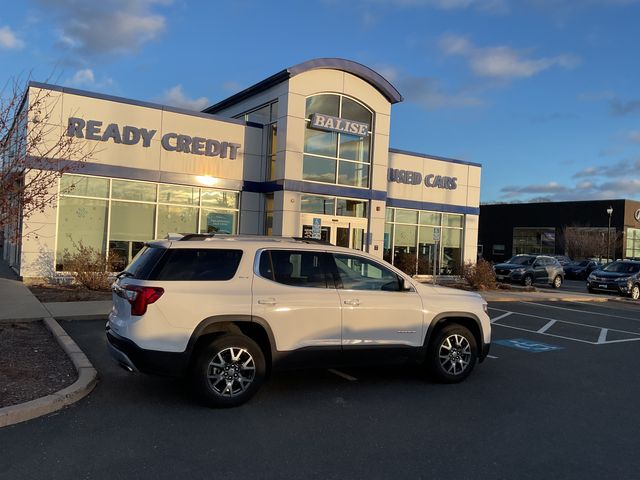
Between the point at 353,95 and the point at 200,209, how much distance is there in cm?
707

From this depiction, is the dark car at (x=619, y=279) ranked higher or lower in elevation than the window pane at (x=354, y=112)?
lower

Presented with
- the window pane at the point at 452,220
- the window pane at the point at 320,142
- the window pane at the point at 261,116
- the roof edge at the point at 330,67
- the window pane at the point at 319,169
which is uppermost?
the roof edge at the point at 330,67

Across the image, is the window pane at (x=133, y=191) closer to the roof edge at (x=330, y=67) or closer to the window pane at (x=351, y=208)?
the roof edge at (x=330, y=67)

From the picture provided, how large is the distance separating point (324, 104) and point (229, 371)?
15.5 m

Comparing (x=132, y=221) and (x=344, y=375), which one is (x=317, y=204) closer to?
(x=132, y=221)

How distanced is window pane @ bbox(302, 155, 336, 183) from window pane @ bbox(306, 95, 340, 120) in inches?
63.6

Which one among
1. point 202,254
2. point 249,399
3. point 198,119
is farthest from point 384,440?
point 198,119

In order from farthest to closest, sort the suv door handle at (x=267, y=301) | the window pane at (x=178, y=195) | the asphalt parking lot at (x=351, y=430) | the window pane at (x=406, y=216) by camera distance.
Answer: the window pane at (x=406, y=216), the window pane at (x=178, y=195), the suv door handle at (x=267, y=301), the asphalt parking lot at (x=351, y=430)

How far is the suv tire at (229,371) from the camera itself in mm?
5512

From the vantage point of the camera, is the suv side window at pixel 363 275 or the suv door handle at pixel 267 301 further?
the suv side window at pixel 363 275

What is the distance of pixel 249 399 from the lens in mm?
5770

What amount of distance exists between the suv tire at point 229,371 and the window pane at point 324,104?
14654 mm

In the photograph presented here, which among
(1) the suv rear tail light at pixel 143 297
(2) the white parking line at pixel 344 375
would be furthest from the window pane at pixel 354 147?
(1) the suv rear tail light at pixel 143 297

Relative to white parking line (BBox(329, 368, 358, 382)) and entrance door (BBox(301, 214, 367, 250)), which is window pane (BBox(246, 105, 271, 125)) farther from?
white parking line (BBox(329, 368, 358, 382))
